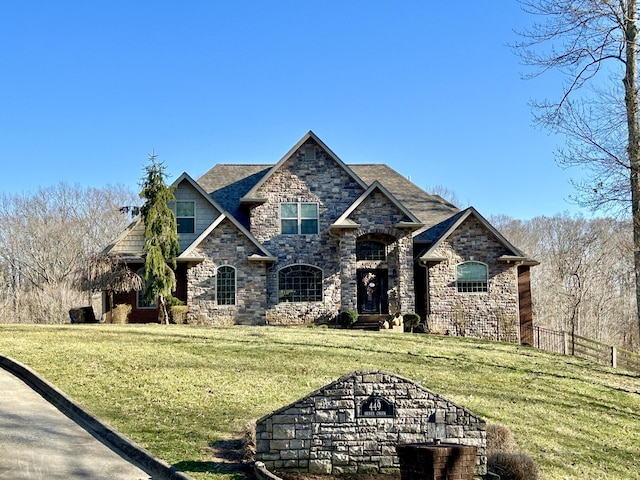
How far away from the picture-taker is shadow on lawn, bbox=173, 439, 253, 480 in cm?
927

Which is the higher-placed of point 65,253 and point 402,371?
point 65,253

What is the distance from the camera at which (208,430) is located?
10977mm

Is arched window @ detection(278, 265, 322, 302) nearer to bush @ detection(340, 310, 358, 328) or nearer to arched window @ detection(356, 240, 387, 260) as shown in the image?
bush @ detection(340, 310, 358, 328)

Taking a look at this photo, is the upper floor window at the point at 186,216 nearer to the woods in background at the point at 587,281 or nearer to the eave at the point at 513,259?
the eave at the point at 513,259

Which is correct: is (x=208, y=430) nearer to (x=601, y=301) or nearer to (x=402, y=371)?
(x=402, y=371)

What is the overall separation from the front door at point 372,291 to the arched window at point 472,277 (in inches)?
122

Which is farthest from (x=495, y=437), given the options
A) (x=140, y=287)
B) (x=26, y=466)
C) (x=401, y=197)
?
(x=401, y=197)

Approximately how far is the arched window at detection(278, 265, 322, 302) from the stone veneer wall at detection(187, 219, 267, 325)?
116 centimetres

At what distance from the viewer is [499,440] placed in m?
11.2

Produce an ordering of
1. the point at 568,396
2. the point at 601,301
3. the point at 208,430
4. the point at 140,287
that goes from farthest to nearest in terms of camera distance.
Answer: the point at 601,301
the point at 140,287
the point at 568,396
the point at 208,430

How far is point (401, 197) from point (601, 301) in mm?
28786

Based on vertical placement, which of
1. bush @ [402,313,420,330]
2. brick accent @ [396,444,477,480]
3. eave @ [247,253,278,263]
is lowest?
brick accent @ [396,444,477,480]

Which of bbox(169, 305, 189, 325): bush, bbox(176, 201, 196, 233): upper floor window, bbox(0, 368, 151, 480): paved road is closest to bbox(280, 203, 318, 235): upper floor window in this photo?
bbox(176, 201, 196, 233): upper floor window

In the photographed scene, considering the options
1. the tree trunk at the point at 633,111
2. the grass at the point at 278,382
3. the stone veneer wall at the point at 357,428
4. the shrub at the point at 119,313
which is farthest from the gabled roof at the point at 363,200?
the stone veneer wall at the point at 357,428
